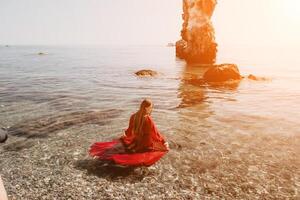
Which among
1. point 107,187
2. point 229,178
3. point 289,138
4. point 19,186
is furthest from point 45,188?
point 289,138

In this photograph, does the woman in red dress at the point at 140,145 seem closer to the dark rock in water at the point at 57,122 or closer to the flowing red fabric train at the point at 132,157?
the flowing red fabric train at the point at 132,157

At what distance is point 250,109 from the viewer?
26.7m

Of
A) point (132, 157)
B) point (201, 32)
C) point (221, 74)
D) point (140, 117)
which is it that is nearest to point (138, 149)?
point (132, 157)

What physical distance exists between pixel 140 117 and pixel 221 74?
35679mm

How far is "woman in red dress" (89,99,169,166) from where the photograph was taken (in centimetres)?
1273

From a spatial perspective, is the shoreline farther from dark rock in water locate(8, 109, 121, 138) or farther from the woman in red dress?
dark rock in water locate(8, 109, 121, 138)

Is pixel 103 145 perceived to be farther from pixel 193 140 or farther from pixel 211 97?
pixel 211 97

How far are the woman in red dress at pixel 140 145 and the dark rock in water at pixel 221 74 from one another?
33.5m

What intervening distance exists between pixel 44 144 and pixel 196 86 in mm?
26873

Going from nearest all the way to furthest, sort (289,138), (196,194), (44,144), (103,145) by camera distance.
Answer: (196,194) → (103,145) → (44,144) → (289,138)

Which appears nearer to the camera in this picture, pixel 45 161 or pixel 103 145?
pixel 45 161

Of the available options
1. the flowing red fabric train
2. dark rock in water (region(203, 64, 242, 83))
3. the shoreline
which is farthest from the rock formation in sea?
the flowing red fabric train

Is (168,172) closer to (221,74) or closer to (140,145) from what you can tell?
(140,145)

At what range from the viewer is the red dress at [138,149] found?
42.0 ft
